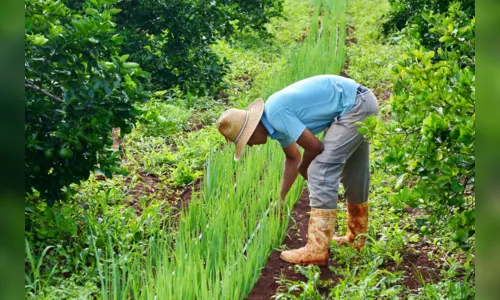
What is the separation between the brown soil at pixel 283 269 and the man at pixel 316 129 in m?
0.07

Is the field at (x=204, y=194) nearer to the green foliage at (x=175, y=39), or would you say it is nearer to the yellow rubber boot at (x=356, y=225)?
the yellow rubber boot at (x=356, y=225)

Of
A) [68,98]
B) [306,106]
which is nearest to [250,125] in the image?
[306,106]

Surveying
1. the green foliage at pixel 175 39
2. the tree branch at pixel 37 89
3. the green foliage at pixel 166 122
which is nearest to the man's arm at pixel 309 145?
the tree branch at pixel 37 89

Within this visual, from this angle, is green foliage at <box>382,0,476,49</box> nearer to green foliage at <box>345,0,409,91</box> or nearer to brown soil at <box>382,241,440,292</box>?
green foliage at <box>345,0,409,91</box>

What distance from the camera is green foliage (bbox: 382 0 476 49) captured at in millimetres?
4547

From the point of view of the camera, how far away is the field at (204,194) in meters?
2.42

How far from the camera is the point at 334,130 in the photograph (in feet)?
10.9

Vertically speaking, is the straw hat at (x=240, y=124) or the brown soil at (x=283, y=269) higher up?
the straw hat at (x=240, y=124)

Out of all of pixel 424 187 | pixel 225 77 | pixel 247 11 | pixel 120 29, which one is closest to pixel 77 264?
pixel 424 187

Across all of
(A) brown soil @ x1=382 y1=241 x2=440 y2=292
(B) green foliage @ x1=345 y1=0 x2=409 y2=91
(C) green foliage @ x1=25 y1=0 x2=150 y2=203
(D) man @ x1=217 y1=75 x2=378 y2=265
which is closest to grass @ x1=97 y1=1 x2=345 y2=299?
(D) man @ x1=217 y1=75 x2=378 y2=265

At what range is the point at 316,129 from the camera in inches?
134

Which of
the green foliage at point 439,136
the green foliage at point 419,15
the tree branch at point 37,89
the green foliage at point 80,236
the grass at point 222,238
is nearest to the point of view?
the green foliage at point 439,136

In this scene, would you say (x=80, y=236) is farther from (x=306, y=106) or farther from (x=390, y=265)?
(x=390, y=265)
